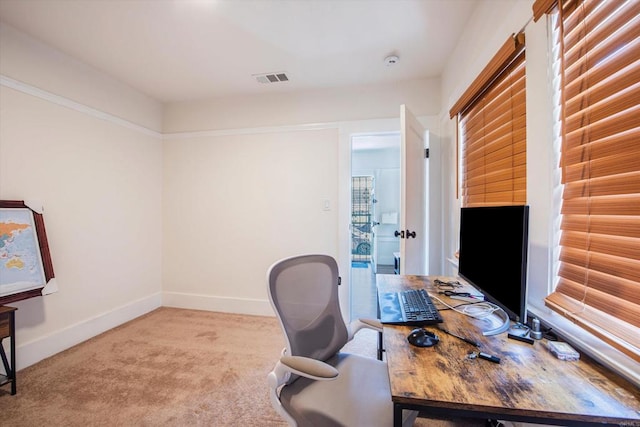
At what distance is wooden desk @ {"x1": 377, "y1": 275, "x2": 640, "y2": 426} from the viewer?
2.18 ft

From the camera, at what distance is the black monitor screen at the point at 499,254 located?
95cm

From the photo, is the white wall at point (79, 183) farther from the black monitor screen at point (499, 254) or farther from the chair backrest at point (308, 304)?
the black monitor screen at point (499, 254)

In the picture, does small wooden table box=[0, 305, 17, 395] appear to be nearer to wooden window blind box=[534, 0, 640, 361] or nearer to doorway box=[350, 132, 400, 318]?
wooden window blind box=[534, 0, 640, 361]

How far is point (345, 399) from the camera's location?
43.5 inches

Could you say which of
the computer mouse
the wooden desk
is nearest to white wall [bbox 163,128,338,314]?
the computer mouse

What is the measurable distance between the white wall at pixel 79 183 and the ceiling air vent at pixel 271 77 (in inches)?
60.2

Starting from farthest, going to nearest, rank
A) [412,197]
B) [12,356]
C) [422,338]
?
[412,197]
[12,356]
[422,338]

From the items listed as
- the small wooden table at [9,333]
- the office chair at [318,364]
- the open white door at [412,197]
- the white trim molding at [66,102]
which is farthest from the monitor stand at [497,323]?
the white trim molding at [66,102]

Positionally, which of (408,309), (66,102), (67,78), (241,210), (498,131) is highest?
(67,78)

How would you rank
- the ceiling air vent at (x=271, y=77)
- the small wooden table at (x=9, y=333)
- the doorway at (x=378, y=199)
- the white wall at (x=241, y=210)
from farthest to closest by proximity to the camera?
the doorway at (x=378, y=199) < the white wall at (x=241, y=210) < the ceiling air vent at (x=271, y=77) < the small wooden table at (x=9, y=333)

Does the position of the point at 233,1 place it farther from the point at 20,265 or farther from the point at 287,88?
the point at 20,265

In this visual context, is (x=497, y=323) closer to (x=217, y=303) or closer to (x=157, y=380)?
(x=157, y=380)

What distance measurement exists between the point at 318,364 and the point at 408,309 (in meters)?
0.51

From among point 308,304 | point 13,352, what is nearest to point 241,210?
point 13,352
